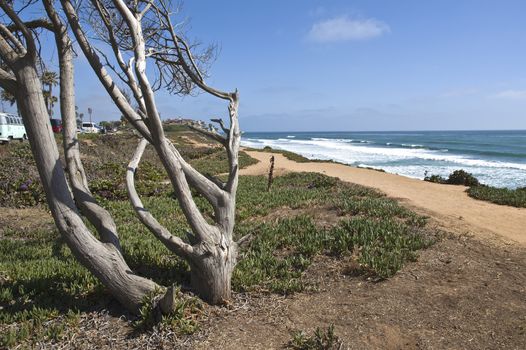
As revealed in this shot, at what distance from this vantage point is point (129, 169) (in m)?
5.49

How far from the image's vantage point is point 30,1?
528 cm

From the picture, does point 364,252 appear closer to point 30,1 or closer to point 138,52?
point 138,52

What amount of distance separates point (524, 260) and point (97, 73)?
6696 millimetres

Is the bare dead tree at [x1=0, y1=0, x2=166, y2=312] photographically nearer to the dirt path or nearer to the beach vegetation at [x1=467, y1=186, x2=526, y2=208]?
the dirt path

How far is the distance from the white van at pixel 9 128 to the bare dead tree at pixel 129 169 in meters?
25.5

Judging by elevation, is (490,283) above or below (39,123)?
below

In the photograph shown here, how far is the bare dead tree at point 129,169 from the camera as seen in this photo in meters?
4.43

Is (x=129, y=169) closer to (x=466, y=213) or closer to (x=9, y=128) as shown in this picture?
(x=466, y=213)

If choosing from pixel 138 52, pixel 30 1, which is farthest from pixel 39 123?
pixel 30 1

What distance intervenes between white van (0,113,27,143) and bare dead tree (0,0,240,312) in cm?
2547

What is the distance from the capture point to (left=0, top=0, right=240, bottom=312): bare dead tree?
4430mm

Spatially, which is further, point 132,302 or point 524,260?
point 524,260

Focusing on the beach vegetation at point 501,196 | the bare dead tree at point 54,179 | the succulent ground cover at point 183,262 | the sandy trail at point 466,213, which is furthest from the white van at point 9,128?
the beach vegetation at point 501,196

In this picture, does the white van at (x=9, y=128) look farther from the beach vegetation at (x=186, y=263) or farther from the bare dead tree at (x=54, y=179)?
the bare dead tree at (x=54, y=179)
